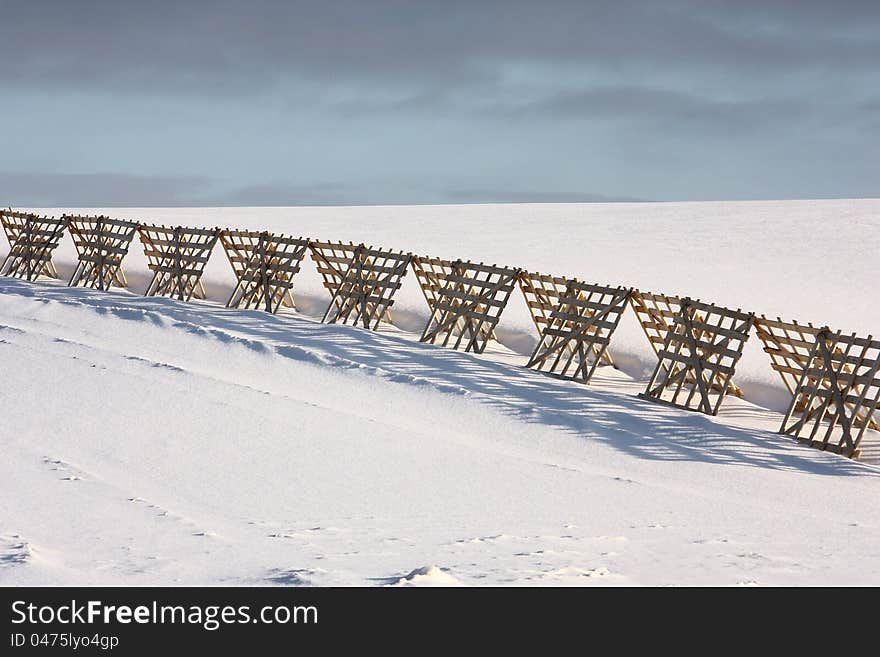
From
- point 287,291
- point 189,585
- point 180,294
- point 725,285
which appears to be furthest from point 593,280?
point 189,585

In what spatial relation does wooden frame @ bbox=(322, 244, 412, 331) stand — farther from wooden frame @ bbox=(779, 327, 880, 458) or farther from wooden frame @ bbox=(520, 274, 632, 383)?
wooden frame @ bbox=(779, 327, 880, 458)

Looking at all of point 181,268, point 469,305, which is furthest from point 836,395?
point 181,268

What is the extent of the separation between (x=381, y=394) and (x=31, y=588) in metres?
6.79

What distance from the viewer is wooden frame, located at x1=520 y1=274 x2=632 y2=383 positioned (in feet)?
44.5

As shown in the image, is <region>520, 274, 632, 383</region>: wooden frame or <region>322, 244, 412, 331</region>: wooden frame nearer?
<region>520, 274, 632, 383</region>: wooden frame

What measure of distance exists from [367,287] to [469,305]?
1983 mm

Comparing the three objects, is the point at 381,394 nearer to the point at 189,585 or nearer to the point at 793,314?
the point at 189,585

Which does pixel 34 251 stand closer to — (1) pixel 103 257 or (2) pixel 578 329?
(1) pixel 103 257

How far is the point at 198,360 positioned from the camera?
43.7ft

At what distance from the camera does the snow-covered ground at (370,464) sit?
22.2 ft

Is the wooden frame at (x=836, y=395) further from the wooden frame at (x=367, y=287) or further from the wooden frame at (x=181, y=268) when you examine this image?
the wooden frame at (x=181, y=268)

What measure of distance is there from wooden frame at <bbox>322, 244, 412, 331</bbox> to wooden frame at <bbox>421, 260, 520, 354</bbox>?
0.87 m

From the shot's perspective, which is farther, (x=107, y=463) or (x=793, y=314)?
(x=793, y=314)

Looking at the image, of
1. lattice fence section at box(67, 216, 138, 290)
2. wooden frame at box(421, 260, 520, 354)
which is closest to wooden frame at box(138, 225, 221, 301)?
lattice fence section at box(67, 216, 138, 290)
